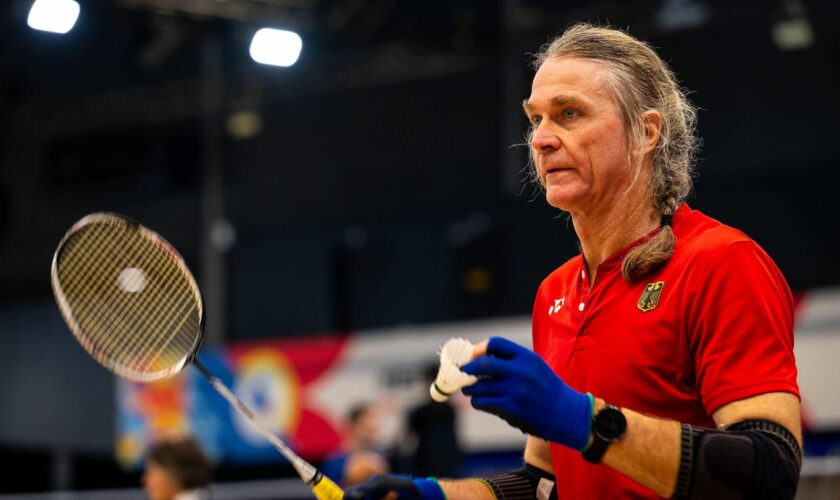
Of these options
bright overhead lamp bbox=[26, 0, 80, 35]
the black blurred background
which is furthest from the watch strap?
bright overhead lamp bbox=[26, 0, 80, 35]

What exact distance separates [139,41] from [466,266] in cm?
322

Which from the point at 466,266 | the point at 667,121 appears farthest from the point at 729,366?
the point at 466,266

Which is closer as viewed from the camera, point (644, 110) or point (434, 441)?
point (644, 110)

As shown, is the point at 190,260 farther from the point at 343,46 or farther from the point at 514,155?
the point at 514,155

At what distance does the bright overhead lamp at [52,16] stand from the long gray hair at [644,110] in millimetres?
6664

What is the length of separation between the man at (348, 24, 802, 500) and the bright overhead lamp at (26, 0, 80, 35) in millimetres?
6621

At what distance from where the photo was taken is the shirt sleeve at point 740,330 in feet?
5.87

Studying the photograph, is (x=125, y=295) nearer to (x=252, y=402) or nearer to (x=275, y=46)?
(x=252, y=402)

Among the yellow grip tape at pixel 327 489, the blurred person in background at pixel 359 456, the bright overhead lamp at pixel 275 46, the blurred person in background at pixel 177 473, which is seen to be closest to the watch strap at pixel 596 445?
the yellow grip tape at pixel 327 489

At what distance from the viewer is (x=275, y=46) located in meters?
9.12

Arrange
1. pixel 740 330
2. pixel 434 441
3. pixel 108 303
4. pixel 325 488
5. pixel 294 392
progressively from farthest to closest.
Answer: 1. pixel 294 392
2. pixel 434 441
3. pixel 108 303
4. pixel 325 488
5. pixel 740 330

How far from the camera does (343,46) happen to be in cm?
1023

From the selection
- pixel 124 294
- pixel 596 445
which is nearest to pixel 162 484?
pixel 124 294

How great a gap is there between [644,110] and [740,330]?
1.65ft
